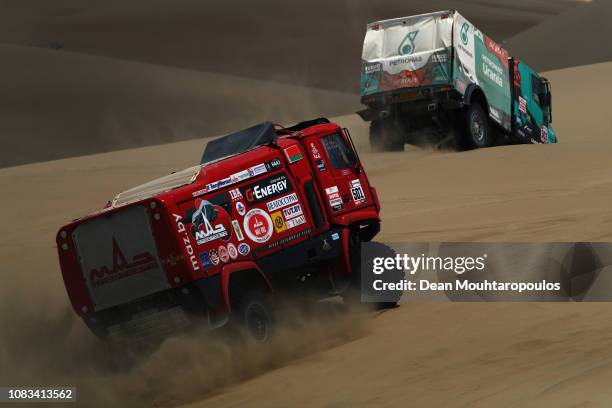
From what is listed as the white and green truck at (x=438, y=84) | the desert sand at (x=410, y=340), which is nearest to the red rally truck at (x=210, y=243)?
the desert sand at (x=410, y=340)

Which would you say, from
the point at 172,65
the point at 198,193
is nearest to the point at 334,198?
the point at 198,193

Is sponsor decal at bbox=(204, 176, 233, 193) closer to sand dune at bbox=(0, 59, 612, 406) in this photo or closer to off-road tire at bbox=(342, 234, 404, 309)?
sand dune at bbox=(0, 59, 612, 406)

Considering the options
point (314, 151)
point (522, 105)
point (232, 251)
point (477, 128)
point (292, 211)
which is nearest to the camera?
point (232, 251)

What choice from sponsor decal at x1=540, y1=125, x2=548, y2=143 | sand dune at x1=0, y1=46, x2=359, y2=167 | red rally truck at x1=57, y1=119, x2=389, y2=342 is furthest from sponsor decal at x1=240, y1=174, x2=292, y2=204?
sand dune at x1=0, y1=46, x2=359, y2=167

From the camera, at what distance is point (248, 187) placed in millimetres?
11016

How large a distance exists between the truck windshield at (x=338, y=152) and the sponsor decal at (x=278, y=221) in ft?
4.18

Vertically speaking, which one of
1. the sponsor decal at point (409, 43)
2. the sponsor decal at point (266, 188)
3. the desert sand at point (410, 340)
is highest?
the sponsor decal at point (409, 43)

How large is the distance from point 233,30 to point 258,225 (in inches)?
2202

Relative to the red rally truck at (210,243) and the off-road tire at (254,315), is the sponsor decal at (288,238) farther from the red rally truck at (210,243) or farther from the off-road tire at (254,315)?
the off-road tire at (254,315)

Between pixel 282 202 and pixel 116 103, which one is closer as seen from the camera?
pixel 282 202

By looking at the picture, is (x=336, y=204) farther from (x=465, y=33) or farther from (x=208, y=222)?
(x=465, y=33)

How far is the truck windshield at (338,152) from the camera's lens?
12391 mm

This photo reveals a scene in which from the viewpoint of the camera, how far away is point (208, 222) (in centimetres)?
1047

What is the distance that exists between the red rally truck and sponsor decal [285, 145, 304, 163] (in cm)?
1
